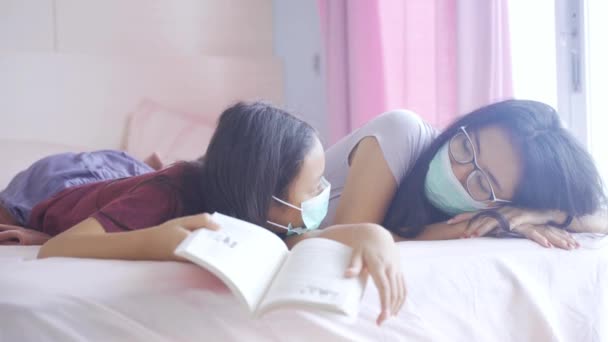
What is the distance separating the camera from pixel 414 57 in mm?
2119

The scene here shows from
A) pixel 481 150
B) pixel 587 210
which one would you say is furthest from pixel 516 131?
pixel 587 210

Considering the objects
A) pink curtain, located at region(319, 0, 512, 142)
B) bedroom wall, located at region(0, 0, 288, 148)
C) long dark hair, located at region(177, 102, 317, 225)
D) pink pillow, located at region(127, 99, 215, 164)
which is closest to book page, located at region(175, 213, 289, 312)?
long dark hair, located at region(177, 102, 317, 225)

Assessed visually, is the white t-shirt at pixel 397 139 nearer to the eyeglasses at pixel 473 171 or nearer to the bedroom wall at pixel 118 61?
the eyeglasses at pixel 473 171

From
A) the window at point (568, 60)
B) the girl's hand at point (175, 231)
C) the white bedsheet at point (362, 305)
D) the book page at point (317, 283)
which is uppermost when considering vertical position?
the window at point (568, 60)

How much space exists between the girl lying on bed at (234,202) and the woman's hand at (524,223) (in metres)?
0.29

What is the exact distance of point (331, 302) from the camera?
0.62 meters

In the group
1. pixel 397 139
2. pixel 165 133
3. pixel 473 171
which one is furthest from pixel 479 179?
pixel 165 133

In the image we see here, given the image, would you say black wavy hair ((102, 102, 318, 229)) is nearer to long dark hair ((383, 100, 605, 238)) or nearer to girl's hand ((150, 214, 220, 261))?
girl's hand ((150, 214, 220, 261))

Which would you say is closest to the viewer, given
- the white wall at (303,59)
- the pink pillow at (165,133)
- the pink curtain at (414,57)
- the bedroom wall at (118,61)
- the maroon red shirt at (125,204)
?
the maroon red shirt at (125,204)

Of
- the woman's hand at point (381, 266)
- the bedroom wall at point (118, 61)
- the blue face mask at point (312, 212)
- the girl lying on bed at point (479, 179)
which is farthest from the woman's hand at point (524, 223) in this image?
the bedroom wall at point (118, 61)

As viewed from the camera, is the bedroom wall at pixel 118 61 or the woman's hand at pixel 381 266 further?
the bedroom wall at pixel 118 61

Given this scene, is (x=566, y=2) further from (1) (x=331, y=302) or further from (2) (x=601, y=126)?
(1) (x=331, y=302)

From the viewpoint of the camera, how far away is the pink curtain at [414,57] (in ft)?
6.01

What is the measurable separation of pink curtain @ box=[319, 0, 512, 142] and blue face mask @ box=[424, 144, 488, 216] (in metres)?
0.66
